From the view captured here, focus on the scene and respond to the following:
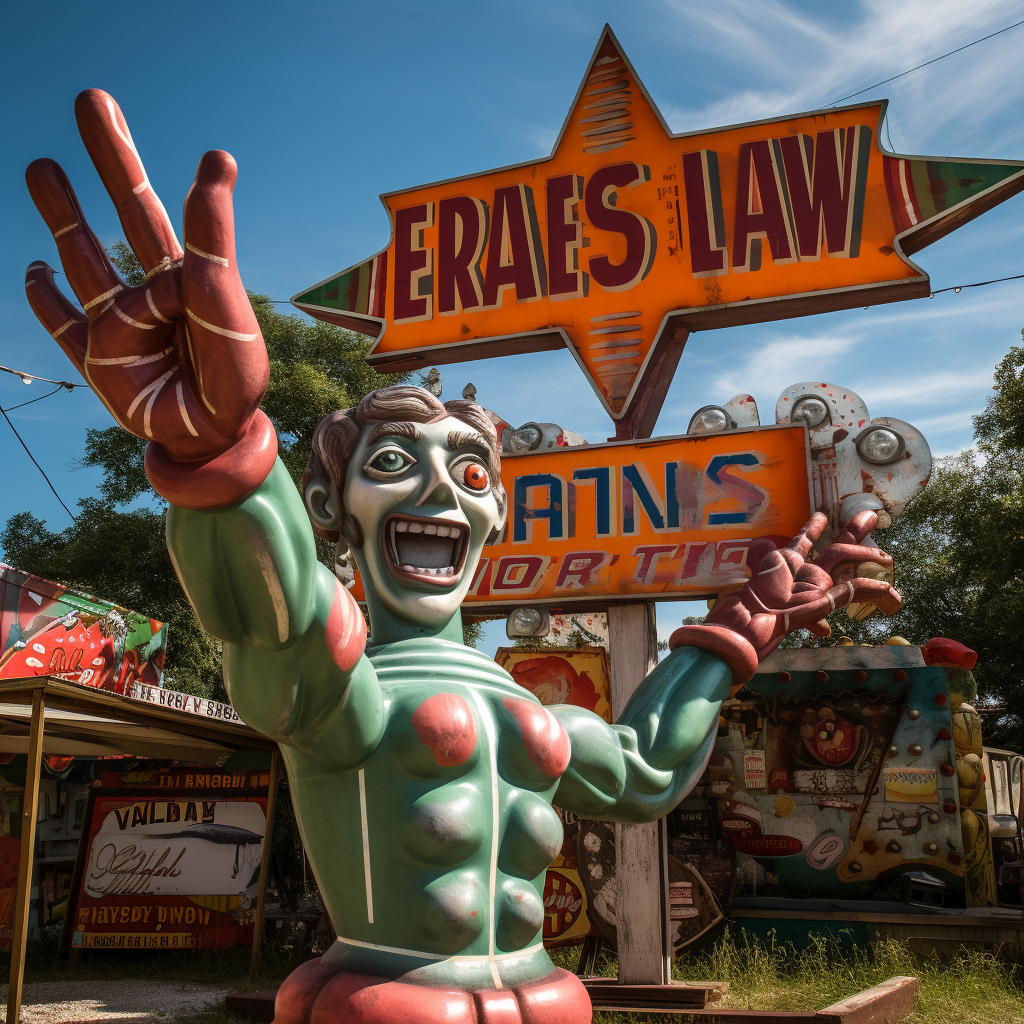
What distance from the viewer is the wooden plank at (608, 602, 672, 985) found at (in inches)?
167

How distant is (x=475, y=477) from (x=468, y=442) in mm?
92

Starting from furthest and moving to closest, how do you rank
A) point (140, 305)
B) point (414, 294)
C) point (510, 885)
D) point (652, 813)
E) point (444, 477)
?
point (414, 294) < point (652, 813) < point (444, 477) < point (510, 885) < point (140, 305)

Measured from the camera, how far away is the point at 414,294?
5.16 metres

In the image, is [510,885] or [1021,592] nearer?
[510,885]

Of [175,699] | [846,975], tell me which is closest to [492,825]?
[846,975]

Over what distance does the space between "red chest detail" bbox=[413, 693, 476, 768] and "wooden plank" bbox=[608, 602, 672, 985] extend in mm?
2285

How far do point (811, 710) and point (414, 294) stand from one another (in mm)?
4578

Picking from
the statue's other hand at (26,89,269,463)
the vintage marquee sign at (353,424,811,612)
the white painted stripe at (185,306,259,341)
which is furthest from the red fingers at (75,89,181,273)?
the vintage marquee sign at (353,424,811,612)

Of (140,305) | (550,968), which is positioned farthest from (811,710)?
(140,305)

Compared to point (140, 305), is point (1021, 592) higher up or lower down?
higher up

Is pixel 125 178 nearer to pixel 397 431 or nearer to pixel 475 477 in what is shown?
pixel 397 431

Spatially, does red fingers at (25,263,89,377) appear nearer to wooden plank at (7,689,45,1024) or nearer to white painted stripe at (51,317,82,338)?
Result: white painted stripe at (51,317,82,338)

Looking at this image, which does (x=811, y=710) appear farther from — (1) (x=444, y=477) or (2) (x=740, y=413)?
(1) (x=444, y=477)

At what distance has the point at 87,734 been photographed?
6797 millimetres
